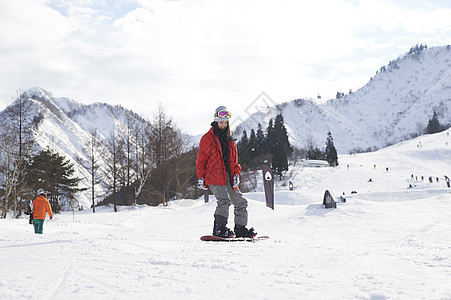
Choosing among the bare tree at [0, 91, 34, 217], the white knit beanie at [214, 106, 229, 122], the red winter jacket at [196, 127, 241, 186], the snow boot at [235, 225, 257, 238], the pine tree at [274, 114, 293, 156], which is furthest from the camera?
the pine tree at [274, 114, 293, 156]

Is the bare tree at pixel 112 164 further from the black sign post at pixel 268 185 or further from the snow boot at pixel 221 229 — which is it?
the snow boot at pixel 221 229

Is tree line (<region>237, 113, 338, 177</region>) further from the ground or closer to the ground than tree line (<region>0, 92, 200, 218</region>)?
further from the ground

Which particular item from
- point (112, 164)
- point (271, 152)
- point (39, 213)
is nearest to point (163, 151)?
point (112, 164)

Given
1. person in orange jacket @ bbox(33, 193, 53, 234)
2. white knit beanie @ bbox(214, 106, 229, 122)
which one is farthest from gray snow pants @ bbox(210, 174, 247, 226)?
person in orange jacket @ bbox(33, 193, 53, 234)

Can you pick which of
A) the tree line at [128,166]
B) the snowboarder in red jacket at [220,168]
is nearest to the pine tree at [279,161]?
the tree line at [128,166]

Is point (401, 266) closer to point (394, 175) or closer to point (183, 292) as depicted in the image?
point (183, 292)

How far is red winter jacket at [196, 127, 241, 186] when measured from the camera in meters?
5.67

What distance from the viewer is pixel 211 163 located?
571 centimetres

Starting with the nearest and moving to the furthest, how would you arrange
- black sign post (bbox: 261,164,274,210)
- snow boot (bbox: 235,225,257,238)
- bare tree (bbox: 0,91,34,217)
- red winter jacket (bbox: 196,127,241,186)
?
red winter jacket (bbox: 196,127,241,186), snow boot (bbox: 235,225,257,238), black sign post (bbox: 261,164,274,210), bare tree (bbox: 0,91,34,217)

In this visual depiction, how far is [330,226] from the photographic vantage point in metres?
10.2

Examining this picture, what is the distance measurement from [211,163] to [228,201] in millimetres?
746

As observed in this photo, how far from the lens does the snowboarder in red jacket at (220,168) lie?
5688 millimetres

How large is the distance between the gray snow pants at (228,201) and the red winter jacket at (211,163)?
139 mm

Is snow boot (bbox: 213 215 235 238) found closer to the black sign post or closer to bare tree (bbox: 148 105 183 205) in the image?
the black sign post
